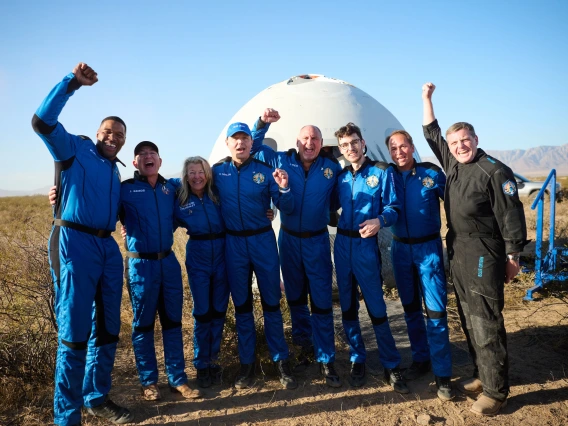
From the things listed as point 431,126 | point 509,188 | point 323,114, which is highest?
point 323,114

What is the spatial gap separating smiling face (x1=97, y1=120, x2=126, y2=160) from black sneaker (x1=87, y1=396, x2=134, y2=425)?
6.27ft

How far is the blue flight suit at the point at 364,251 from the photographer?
3.45 meters

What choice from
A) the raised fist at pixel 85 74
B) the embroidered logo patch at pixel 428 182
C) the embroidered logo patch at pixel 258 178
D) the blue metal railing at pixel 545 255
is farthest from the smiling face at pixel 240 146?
the blue metal railing at pixel 545 255

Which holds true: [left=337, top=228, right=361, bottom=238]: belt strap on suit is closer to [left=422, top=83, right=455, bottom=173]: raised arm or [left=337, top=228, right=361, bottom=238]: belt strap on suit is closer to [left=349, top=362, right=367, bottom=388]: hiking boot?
[left=422, top=83, right=455, bottom=173]: raised arm

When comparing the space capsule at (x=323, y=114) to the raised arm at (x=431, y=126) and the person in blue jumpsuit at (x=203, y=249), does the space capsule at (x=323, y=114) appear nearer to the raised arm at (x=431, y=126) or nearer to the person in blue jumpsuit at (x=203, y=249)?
the raised arm at (x=431, y=126)

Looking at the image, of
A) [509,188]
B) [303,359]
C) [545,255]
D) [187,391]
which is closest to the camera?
[509,188]

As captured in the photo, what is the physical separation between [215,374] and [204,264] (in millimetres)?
1032

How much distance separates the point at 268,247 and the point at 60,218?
1599 millimetres

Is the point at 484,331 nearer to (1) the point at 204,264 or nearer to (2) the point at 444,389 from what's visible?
(2) the point at 444,389

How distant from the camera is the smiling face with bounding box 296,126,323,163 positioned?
3658 millimetres

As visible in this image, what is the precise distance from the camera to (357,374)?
3611mm

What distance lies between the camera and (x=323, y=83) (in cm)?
664

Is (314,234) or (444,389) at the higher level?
(314,234)

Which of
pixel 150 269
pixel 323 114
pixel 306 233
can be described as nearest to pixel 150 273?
pixel 150 269
